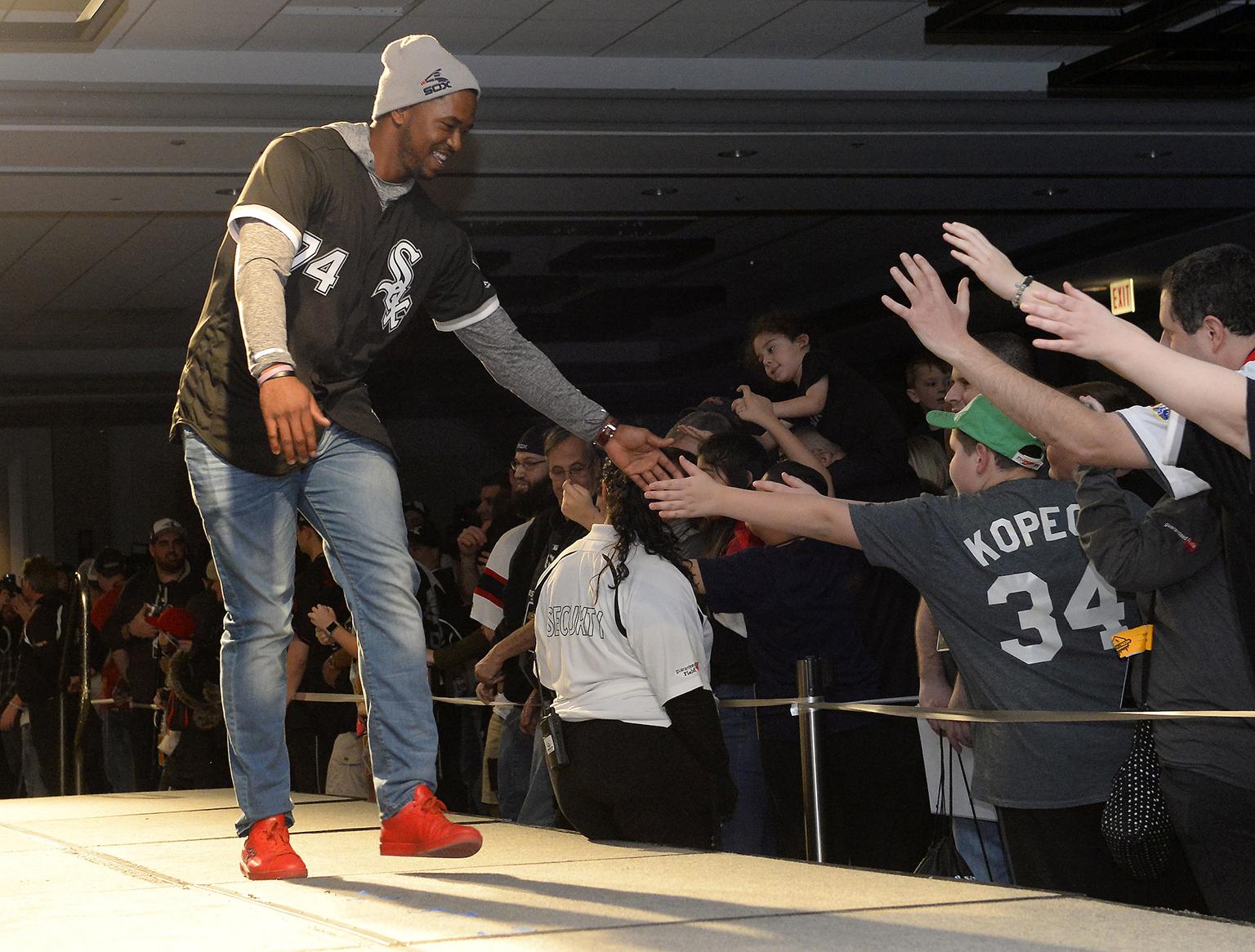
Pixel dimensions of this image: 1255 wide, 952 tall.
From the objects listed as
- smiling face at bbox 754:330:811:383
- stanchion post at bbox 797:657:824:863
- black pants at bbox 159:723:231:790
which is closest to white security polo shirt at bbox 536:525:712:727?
stanchion post at bbox 797:657:824:863

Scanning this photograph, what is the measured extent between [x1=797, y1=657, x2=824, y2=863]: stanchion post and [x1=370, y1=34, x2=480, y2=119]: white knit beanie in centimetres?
165

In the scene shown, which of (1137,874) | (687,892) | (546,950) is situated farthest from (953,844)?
(546,950)

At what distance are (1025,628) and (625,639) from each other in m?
0.92

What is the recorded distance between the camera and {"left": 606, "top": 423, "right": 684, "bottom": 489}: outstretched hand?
9.61ft

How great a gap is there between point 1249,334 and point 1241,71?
527 centimetres

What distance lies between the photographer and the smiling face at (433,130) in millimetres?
2639

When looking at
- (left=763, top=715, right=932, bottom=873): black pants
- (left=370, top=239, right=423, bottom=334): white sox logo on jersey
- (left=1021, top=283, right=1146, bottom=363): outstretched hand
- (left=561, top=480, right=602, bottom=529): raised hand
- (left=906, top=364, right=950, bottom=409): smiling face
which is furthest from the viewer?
(left=906, top=364, right=950, bottom=409): smiling face

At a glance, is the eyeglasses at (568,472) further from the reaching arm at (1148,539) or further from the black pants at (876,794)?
→ the reaching arm at (1148,539)

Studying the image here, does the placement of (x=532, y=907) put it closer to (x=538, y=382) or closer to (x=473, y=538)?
(x=538, y=382)

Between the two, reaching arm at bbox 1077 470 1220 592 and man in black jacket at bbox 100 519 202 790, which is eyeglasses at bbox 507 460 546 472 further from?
man in black jacket at bbox 100 519 202 790

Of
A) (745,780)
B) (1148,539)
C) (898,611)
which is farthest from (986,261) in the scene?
(898,611)

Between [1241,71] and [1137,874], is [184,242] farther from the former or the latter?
[1137,874]

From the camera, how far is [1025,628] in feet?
9.86

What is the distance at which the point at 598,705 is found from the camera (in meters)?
3.42
